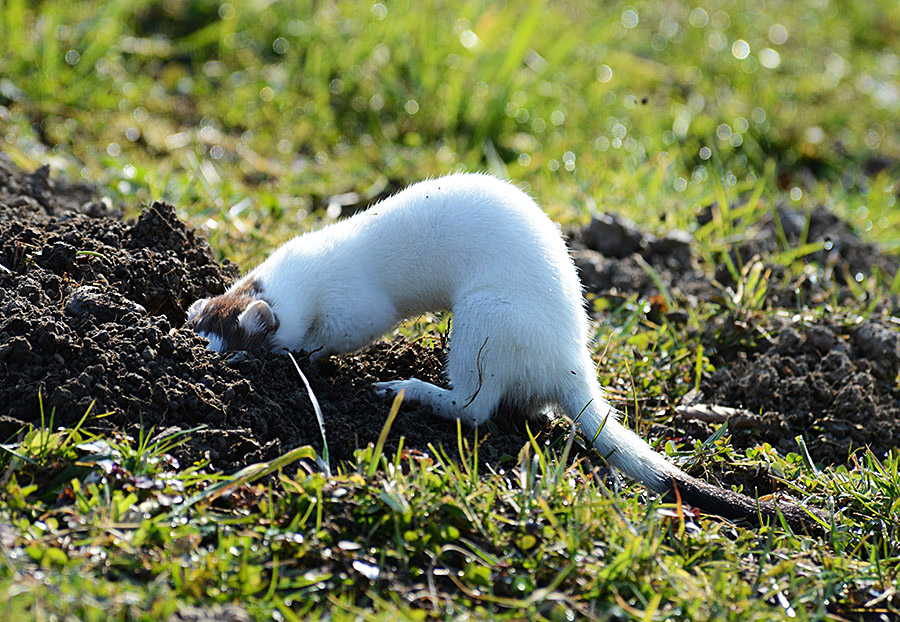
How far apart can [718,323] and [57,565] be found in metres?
3.32

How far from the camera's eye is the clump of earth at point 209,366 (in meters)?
2.98

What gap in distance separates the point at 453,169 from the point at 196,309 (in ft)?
9.96

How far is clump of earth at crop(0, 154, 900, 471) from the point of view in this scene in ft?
9.78

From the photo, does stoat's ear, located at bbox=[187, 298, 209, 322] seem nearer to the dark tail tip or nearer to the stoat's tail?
the stoat's tail

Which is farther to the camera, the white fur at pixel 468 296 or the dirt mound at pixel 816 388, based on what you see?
the dirt mound at pixel 816 388

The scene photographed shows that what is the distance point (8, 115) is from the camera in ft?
19.3

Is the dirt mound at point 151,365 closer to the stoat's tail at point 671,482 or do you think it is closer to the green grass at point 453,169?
the green grass at point 453,169

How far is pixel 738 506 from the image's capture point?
10.3ft

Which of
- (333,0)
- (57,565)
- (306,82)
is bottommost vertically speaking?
(57,565)

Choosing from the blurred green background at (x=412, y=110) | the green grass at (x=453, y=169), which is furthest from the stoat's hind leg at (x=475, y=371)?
the blurred green background at (x=412, y=110)

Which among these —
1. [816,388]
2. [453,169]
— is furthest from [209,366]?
[453,169]

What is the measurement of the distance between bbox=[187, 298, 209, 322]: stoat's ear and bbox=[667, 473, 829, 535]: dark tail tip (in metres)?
1.90

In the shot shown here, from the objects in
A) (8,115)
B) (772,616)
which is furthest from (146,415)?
(8,115)

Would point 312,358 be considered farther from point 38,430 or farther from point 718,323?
point 718,323
